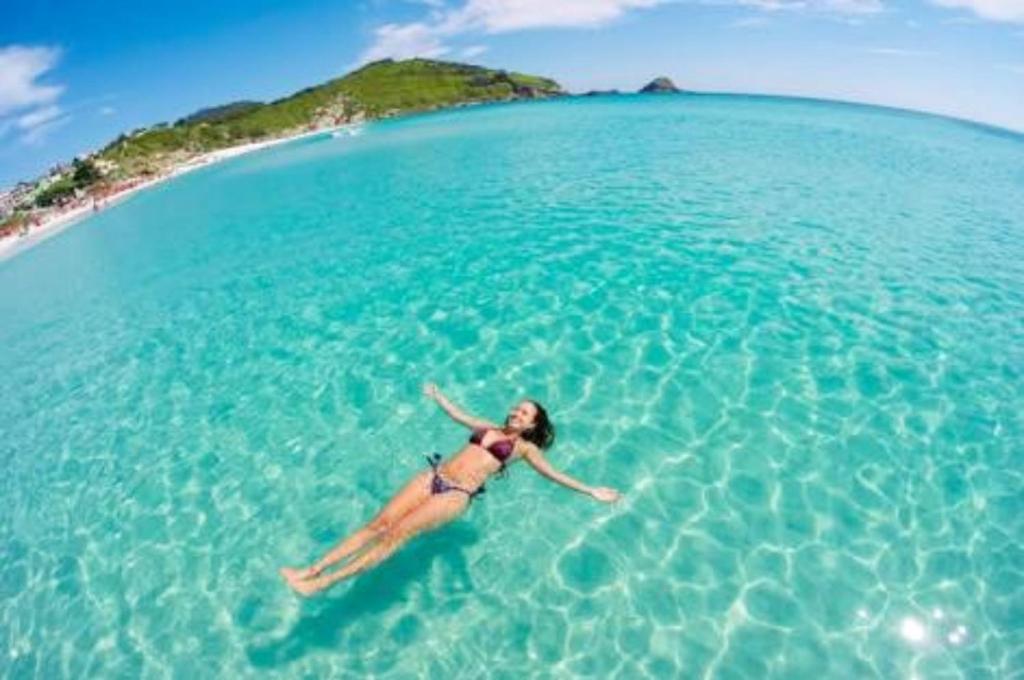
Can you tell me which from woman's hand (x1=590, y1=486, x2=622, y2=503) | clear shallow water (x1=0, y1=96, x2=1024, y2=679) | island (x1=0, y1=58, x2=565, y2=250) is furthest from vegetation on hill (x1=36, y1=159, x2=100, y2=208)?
woman's hand (x1=590, y1=486, x2=622, y2=503)

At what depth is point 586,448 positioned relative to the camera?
956cm

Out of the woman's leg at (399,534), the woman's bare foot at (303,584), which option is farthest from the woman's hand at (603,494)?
the woman's bare foot at (303,584)

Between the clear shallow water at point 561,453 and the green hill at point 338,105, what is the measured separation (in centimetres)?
6363

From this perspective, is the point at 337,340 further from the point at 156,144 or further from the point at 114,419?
the point at 156,144

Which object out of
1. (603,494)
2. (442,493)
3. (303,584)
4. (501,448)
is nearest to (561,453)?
(501,448)

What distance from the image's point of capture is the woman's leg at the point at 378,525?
6.84m

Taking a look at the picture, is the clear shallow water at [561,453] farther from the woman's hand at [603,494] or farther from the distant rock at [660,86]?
the distant rock at [660,86]

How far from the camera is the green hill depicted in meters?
86.6

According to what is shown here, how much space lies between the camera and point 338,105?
13012 centimetres

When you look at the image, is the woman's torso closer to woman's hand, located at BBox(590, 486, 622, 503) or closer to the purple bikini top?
the purple bikini top

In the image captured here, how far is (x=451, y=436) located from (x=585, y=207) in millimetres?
14116

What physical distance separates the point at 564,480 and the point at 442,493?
4.53ft

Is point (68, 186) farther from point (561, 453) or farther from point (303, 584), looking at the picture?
point (303, 584)

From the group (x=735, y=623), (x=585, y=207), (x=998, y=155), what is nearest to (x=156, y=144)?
(x=585, y=207)
